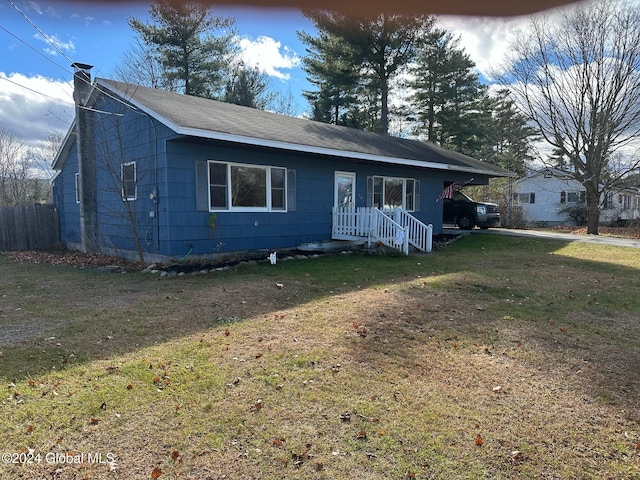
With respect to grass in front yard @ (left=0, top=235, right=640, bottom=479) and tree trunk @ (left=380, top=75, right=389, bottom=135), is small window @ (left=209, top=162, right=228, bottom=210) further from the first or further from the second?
tree trunk @ (left=380, top=75, right=389, bottom=135)

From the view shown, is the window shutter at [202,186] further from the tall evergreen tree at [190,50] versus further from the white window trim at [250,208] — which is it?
the tall evergreen tree at [190,50]

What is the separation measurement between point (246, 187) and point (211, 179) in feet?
3.02

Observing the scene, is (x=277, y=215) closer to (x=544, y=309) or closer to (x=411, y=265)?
(x=411, y=265)

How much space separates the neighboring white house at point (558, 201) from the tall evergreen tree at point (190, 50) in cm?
2125

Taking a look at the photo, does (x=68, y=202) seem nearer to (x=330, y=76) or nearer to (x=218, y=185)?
(x=218, y=185)

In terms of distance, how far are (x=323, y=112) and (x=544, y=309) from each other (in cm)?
2442

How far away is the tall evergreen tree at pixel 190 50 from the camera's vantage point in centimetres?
2116

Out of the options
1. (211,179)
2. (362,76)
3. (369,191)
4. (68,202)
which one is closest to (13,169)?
(68,202)

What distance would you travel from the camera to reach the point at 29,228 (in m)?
13.5

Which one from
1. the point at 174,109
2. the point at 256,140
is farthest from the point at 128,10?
the point at 174,109

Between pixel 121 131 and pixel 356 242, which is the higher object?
pixel 121 131

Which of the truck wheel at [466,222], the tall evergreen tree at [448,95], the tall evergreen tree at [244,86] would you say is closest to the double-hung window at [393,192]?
the truck wheel at [466,222]

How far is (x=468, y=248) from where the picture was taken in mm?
12352

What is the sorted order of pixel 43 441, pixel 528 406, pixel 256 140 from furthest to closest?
pixel 256 140
pixel 528 406
pixel 43 441
